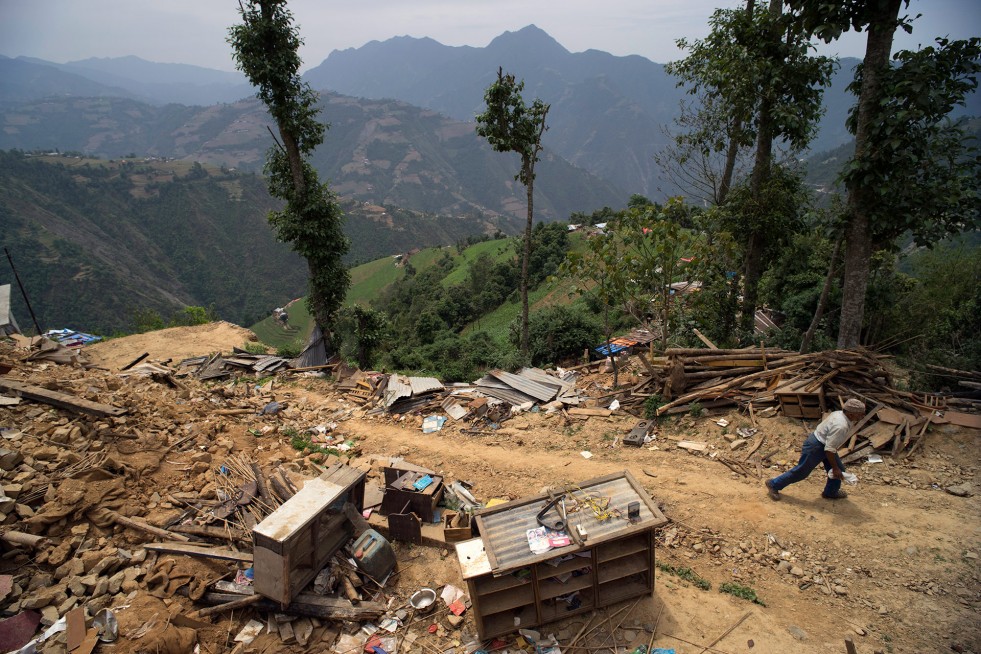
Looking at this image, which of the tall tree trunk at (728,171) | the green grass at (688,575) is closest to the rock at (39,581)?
the green grass at (688,575)

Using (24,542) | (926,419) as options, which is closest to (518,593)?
(24,542)

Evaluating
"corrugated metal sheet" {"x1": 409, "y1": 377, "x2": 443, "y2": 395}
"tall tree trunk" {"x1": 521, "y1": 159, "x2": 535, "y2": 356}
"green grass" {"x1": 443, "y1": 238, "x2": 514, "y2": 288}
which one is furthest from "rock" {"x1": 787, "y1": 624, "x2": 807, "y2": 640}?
"green grass" {"x1": 443, "y1": 238, "x2": 514, "y2": 288}

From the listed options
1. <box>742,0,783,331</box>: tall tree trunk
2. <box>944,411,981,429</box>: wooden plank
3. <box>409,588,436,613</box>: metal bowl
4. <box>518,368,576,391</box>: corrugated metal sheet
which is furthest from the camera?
<box>518,368,576,391</box>: corrugated metal sheet

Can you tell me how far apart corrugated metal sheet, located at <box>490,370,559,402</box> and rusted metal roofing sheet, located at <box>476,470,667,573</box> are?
5.93 meters

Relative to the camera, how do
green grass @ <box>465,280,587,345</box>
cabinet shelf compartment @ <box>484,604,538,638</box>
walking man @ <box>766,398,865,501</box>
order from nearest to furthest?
cabinet shelf compartment @ <box>484,604,538,638</box>
walking man @ <box>766,398,865,501</box>
green grass @ <box>465,280,587,345</box>

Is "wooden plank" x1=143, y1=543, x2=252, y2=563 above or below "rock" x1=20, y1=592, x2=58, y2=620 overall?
below

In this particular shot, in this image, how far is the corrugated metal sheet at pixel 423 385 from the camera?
1195 cm

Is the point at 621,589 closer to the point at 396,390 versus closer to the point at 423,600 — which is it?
the point at 423,600

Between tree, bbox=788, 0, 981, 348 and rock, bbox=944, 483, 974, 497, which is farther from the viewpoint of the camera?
tree, bbox=788, 0, 981, 348

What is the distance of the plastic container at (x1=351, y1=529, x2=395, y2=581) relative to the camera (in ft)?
18.7

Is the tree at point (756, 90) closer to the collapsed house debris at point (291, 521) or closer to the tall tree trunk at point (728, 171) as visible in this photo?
the tall tree trunk at point (728, 171)

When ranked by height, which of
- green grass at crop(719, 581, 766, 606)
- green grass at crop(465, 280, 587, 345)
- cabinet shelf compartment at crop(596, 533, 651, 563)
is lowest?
green grass at crop(465, 280, 587, 345)

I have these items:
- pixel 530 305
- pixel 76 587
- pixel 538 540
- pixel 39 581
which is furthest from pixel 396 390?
pixel 530 305

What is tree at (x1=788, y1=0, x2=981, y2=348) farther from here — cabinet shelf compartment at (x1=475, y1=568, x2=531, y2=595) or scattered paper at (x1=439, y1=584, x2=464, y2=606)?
scattered paper at (x1=439, y1=584, x2=464, y2=606)
